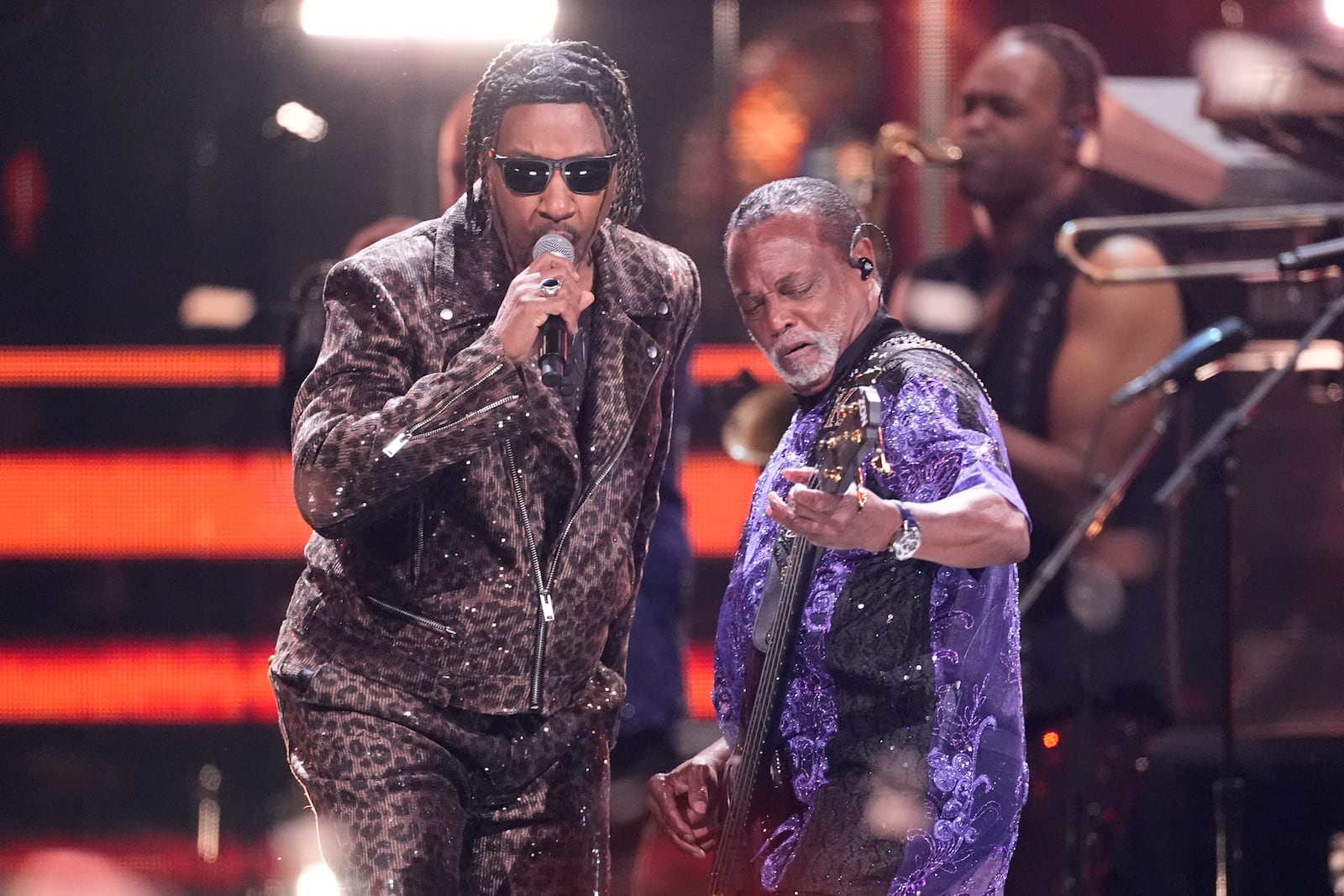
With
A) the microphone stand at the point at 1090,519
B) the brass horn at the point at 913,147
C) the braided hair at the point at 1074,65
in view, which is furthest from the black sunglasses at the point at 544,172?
the braided hair at the point at 1074,65

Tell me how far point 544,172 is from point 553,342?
30 cm

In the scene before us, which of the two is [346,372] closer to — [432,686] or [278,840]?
[432,686]

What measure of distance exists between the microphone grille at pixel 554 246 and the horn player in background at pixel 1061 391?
2154 millimetres

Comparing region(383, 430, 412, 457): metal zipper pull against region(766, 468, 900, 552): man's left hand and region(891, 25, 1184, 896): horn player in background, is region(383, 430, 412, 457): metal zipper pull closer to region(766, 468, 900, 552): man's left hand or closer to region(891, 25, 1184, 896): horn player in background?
region(766, 468, 900, 552): man's left hand

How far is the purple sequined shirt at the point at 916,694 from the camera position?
2061 millimetres

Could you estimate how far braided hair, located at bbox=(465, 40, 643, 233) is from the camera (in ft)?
7.98

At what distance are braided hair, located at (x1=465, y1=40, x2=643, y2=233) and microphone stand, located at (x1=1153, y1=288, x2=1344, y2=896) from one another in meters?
2.09

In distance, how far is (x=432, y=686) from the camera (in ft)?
7.71

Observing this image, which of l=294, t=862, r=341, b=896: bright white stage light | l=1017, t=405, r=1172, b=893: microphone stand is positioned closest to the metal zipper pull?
l=1017, t=405, r=1172, b=893: microphone stand

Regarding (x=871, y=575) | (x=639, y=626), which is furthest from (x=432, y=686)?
(x=639, y=626)

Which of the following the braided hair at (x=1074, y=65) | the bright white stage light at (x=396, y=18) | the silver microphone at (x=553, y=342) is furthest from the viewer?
the bright white stage light at (x=396, y=18)

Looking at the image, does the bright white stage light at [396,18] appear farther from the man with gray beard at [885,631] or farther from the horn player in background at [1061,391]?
the man with gray beard at [885,631]

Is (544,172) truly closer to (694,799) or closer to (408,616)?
(408,616)

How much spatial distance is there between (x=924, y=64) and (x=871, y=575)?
332 centimetres
